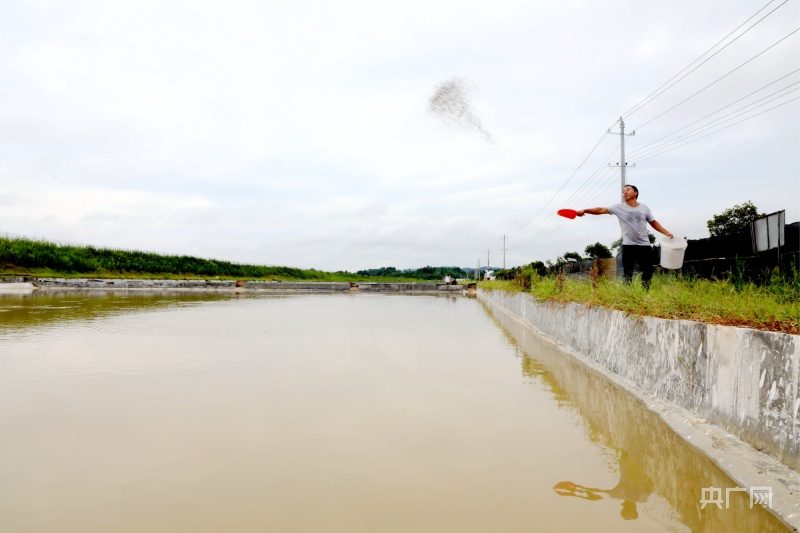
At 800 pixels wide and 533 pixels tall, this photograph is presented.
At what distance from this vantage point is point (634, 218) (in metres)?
6.85

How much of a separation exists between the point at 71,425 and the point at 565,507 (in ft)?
12.0

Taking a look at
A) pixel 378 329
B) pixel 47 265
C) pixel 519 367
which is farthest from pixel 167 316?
pixel 47 265

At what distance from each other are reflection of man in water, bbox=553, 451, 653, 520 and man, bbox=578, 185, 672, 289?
4.05m

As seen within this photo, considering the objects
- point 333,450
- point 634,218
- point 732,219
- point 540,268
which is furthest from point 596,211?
point 732,219

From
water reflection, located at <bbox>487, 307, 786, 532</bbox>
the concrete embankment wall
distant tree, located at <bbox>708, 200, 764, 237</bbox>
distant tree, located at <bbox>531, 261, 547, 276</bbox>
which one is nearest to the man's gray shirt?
the concrete embankment wall

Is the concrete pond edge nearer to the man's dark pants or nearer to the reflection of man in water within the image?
the reflection of man in water

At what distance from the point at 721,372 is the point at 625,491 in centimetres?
126

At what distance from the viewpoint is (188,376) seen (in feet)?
19.4

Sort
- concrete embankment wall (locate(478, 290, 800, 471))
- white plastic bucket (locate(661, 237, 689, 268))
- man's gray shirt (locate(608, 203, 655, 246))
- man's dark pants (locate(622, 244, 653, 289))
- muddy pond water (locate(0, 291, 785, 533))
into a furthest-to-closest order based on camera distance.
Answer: man's dark pants (locate(622, 244, 653, 289)), man's gray shirt (locate(608, 203, 655, 246)), white plastic bucket (locate(661, 237, 689, 268)), concrete embankment wall (locate(478, 290, 800, 471)), muddy pond water (locate(0, 291, 785, 533))

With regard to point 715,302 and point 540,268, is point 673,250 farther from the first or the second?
point 540,268

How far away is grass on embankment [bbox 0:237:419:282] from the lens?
3575 cm

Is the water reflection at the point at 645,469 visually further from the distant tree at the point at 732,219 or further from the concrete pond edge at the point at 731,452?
the distant tree at the point at 732,219

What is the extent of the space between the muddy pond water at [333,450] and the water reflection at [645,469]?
0.6 inches

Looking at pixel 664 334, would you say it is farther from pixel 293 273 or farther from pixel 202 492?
pixel 293 273
